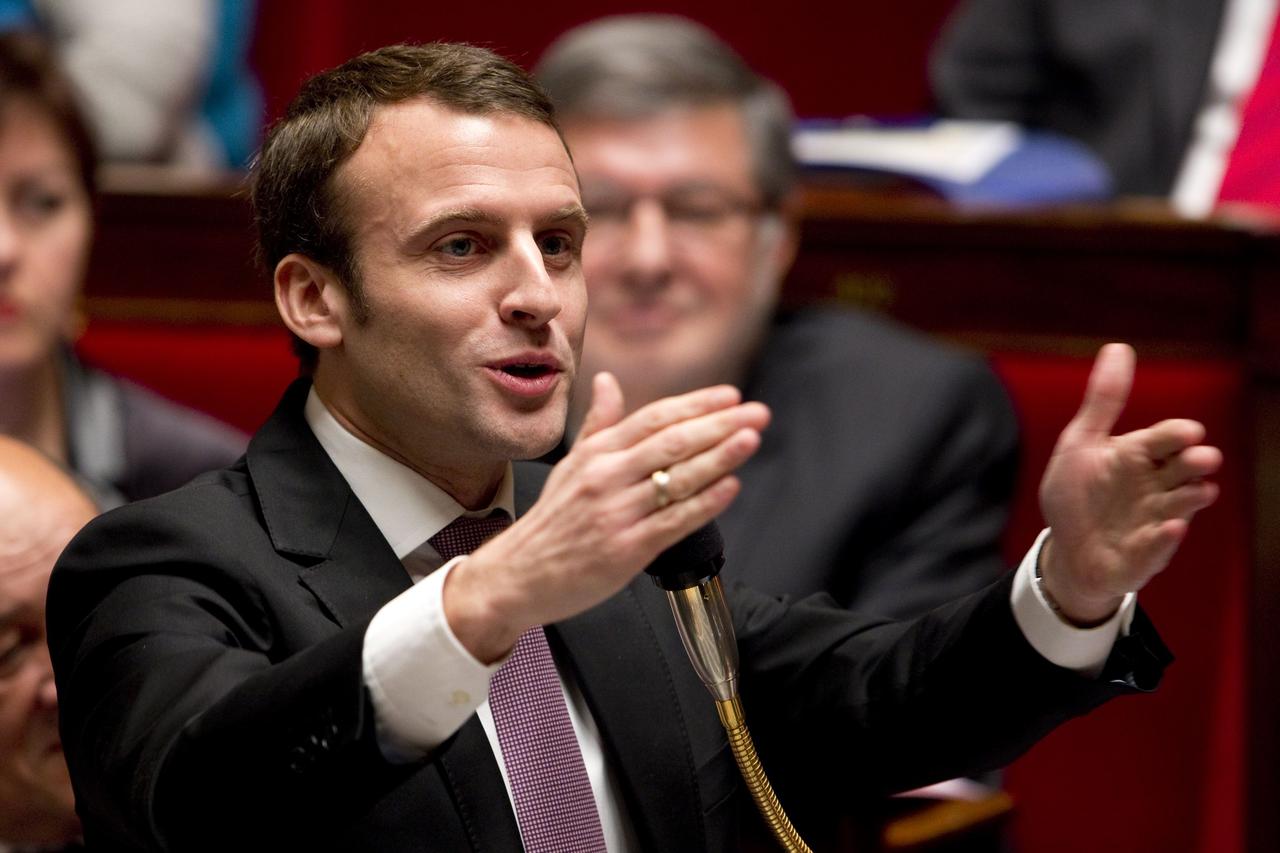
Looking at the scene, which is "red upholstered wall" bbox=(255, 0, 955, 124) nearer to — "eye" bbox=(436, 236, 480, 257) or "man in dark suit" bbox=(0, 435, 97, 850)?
"man in dark suit" bbox=(0, 435, 97, 850)

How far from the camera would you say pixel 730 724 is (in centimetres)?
102

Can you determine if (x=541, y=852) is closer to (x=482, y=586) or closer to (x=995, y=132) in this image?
(x=482, y=586)

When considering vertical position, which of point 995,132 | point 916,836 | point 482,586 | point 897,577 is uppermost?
point 995,132

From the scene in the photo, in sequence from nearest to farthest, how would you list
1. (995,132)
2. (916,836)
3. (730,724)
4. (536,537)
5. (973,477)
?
(536,537)
(730,724)
(916,836)
(973,477)
(995,132)

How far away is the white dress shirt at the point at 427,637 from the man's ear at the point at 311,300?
0.06 meters

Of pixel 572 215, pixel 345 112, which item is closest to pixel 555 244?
pixel 572 215

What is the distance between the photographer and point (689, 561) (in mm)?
966

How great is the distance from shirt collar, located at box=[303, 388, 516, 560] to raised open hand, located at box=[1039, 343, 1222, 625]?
1.15 feet

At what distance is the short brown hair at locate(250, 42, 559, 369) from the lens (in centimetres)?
106

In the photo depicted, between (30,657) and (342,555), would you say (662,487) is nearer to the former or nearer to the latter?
(342,555)

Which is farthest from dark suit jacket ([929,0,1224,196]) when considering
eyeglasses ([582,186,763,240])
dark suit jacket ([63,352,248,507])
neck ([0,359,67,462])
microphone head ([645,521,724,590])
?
microphone head ([645,521,724,590])

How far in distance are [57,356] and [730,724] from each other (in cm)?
121

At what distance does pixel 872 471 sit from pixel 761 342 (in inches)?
10.1

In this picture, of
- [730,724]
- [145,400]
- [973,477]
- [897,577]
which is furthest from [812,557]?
[730,724]
